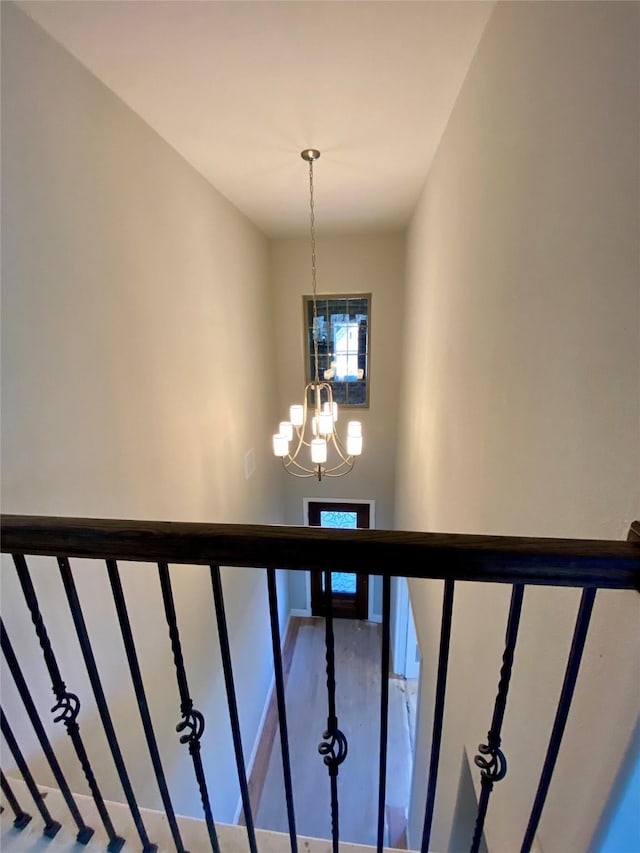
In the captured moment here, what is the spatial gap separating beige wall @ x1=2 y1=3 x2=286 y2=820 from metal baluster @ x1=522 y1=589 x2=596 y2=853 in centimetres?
151

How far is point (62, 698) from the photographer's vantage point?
2.83 feet

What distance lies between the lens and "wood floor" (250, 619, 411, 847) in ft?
10.2

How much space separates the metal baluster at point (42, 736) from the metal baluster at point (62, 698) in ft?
0.21

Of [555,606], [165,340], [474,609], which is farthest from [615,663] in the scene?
[165,340]

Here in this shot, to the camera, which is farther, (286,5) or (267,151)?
(267,151)

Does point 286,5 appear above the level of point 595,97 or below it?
above

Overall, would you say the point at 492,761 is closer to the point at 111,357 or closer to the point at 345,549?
the point at 345,549

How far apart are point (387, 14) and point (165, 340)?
1700 mm

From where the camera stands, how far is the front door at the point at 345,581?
5.17m

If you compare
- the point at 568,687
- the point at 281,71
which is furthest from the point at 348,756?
the point at 281,71

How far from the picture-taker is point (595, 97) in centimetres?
74

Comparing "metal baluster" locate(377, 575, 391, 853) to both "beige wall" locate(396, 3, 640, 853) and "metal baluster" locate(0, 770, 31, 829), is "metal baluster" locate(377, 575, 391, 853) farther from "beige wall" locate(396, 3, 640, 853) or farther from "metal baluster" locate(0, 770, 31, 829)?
"metal baluster" locate(0, 770, 31, 829)

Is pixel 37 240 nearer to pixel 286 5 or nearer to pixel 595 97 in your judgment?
pixel 286 5

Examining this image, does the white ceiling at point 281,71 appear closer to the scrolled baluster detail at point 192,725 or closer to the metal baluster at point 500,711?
the metal baluster at point 500,711
